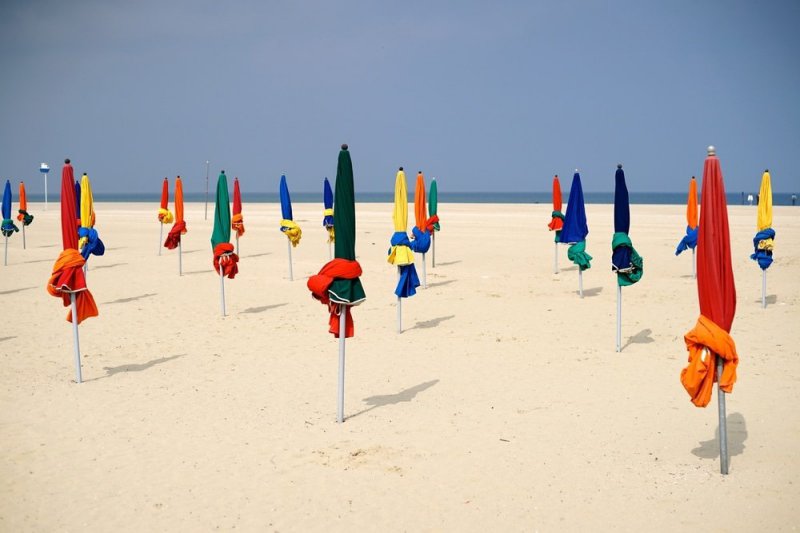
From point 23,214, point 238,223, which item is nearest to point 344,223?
point 238,223

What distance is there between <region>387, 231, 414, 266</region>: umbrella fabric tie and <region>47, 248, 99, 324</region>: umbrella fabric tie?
17.6 feet

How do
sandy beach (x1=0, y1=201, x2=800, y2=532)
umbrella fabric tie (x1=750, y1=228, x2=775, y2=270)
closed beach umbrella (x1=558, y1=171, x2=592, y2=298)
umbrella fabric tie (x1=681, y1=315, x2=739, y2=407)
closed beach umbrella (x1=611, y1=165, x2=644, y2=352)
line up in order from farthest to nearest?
closed beach umbrella (x1=558, y1=171, x2=592, y2=298) < umbrella fabric tie (x1=750, y1=228, x2=775, y2=270) < closed beach umbrella (x1=611, y1=165, x2=644, y2=352) < umbrella fabric tie (x1=681, y1=315, x2=739, y2=407) < sandy beach (x1=0, y1=201, x2=800, y2=532)

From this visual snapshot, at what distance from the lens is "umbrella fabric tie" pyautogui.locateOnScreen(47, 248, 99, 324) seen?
397 inches

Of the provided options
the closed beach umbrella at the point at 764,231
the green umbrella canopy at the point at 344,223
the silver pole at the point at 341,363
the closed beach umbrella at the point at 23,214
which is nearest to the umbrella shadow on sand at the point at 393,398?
the silver pole at the point at 341,363

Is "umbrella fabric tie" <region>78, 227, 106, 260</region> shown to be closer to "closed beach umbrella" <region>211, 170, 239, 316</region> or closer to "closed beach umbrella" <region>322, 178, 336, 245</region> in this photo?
"closed beach umbrella" <region>211, 170, 239, 316</region>

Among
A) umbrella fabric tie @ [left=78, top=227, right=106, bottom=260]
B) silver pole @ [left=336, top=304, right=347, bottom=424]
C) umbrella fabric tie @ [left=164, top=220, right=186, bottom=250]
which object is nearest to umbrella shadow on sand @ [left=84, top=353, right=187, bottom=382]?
silver pole @ [left=336, top=304, right=347, bottom=424]

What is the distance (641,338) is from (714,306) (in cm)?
608

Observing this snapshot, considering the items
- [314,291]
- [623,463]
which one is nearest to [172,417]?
[314,291]

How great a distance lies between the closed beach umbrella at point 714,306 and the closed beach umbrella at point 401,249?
680 cm

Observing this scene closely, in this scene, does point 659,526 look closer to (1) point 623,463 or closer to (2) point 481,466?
(1) point 623,463

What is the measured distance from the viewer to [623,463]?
726cm

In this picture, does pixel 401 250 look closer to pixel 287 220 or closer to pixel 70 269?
pixel 70 269

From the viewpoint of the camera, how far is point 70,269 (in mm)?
10141

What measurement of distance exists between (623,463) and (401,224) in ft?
23.2
